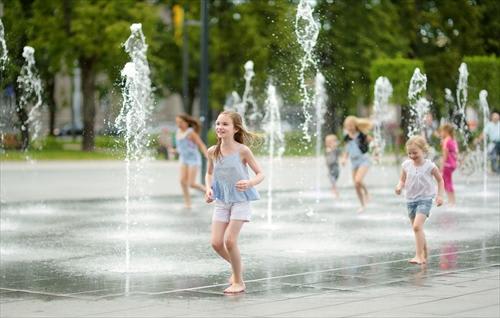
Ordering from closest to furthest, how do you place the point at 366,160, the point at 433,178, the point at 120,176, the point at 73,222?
1. the point at 433,178
2. the point at 73,222
3. the point at 366,160
4. the point at 120,176

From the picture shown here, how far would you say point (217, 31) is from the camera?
207 ft

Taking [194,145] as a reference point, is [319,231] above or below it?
below

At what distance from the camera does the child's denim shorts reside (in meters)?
13.0

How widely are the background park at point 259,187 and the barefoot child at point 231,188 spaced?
0.36m

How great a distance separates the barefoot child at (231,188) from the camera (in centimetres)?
1050

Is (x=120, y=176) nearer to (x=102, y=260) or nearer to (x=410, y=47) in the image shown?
(x=102, y=260)

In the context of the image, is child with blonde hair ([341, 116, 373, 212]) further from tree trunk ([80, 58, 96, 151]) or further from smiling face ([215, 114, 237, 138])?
tree trunk ([80, 58, 96, 151])

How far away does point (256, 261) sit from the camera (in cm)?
1302

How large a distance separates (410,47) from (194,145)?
126 feet

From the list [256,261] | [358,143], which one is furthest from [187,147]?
[256,261]

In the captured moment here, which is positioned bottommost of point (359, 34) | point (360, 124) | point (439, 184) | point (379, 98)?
point (439, 184)

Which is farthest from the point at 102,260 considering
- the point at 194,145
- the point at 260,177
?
the point at 194,145

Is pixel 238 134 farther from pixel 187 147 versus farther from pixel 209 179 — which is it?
pixel 187 147

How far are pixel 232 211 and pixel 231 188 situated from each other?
198 mm
